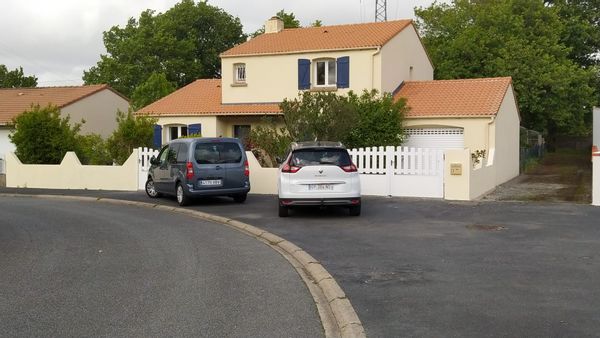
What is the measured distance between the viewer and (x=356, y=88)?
27.7 meters

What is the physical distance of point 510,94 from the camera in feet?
92.0

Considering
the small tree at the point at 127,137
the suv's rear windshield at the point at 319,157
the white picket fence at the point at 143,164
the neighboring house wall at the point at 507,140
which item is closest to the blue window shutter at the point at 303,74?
the small tree at the point at 127,137

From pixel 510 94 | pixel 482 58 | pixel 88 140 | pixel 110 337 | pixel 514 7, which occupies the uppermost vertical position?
pixel 514 7

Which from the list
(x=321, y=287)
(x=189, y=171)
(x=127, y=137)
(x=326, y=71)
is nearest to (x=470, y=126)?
(x=326, y=71)

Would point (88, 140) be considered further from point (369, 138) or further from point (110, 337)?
point (110, 337)

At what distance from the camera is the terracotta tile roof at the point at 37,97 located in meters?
37.8

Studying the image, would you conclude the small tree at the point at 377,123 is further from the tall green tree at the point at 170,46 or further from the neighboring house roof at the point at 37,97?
the tall green tree at the point at 170,46

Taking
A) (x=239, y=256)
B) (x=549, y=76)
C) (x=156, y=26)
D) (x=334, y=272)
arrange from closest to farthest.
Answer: (x=334, y=272) → (x=239, y=256) → (x=549, y=76) → (x=156, y=26)

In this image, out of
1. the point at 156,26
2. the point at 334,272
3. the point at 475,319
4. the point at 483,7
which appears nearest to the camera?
the point at 475,319

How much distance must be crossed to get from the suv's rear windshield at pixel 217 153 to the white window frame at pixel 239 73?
46.4 ft

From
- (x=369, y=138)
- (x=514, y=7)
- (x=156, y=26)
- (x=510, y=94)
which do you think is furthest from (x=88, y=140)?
(x=156, y=26)

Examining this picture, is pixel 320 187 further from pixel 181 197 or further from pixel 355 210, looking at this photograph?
pixel 181 197

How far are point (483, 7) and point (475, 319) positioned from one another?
129 feet

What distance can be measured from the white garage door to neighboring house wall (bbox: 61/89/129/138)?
21114 millimetres
